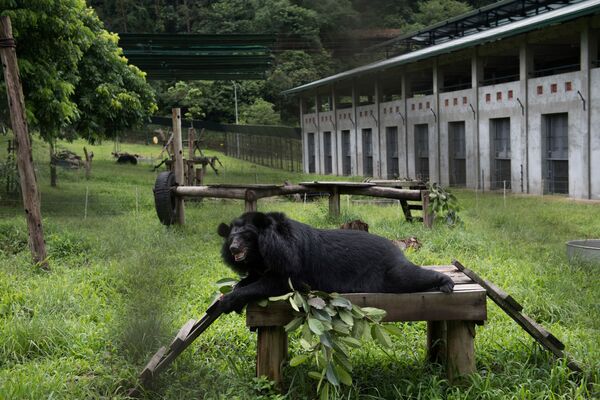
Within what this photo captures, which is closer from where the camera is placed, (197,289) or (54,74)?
(197,289)

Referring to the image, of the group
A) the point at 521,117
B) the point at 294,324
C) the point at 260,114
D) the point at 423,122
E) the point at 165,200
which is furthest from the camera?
the point at 521,117

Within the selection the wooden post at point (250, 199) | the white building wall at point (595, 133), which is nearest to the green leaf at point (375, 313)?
the wooden post at point (250, 199)

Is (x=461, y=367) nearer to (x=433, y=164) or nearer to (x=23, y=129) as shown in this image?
(x=23, y=129)

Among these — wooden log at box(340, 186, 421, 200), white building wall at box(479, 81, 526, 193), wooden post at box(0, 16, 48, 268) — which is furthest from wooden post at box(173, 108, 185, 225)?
white building wall at box(479, 81, 526, 193)

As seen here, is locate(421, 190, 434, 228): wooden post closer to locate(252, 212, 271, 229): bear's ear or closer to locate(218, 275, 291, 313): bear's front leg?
locate(218, 275, 291, 313): bear's front leg

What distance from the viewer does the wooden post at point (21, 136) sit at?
5602 millimetres

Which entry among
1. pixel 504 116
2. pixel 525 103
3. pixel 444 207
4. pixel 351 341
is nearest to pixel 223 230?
pixel 351 341

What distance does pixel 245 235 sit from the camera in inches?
110

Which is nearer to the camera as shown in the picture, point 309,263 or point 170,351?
point 170,351

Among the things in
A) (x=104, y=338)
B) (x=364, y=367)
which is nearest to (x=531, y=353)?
(x=364, y=367)

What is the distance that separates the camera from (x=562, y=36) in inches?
542

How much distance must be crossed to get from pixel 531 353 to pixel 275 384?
4.39ft

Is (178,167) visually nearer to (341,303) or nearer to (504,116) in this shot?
(341,303)

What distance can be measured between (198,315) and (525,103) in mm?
11618
